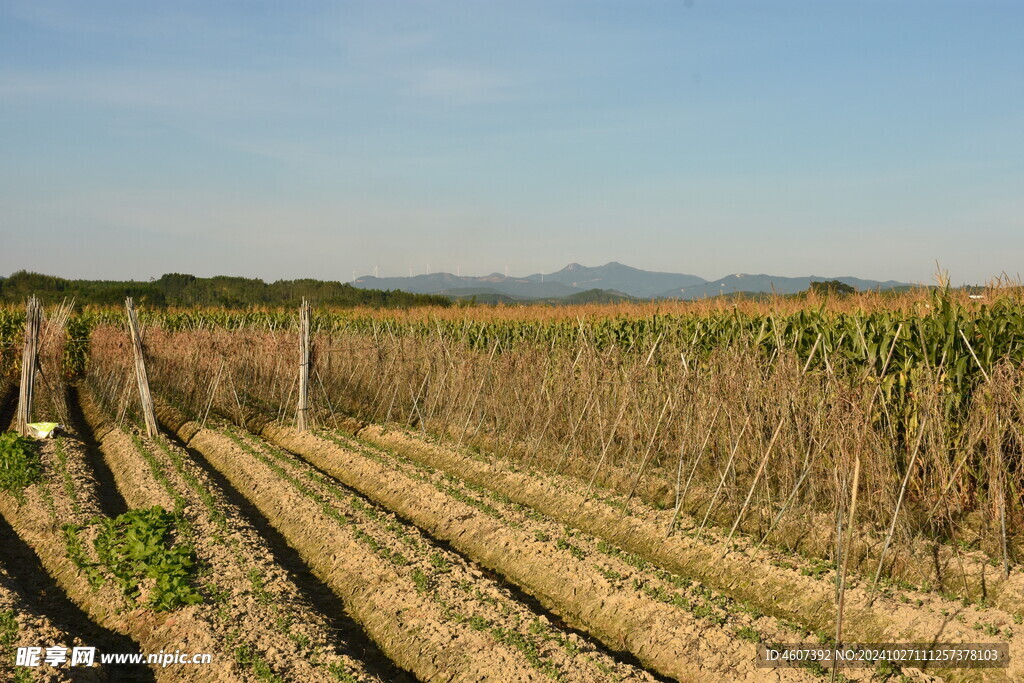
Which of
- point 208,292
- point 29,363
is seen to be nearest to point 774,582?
point 29,363

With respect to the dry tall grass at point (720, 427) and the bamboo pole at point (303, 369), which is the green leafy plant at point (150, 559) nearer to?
the dry tall grass at point (720, 427)

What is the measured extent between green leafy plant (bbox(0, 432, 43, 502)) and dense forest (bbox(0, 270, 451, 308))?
102 ft

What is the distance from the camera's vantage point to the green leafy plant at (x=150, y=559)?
5.55 metres

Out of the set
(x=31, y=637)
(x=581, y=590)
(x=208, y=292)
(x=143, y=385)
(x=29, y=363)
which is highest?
(x=208, y=292)

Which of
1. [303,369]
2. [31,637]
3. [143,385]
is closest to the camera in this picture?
[31,637]

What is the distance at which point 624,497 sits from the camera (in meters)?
8.46

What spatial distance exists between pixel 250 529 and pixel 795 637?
4950mm

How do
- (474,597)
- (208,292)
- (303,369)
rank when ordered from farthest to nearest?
1. (208,292)
2. (303,369)
3. (474,597)

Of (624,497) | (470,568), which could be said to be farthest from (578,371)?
(470,568)

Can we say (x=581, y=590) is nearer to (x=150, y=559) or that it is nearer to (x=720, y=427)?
(x=720, y=427)

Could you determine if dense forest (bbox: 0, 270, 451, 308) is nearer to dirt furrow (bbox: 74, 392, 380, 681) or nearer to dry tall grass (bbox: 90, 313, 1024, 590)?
dry tall grass (bbox: 90, 313, 1024, 590)

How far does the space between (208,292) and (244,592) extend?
58961mm

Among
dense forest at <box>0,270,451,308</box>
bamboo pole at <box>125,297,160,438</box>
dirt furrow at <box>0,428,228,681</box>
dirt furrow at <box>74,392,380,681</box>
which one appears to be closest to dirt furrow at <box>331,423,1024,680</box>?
dirt furrow at <box>74,392,380,681</box>

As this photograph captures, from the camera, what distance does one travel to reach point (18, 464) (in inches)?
366
